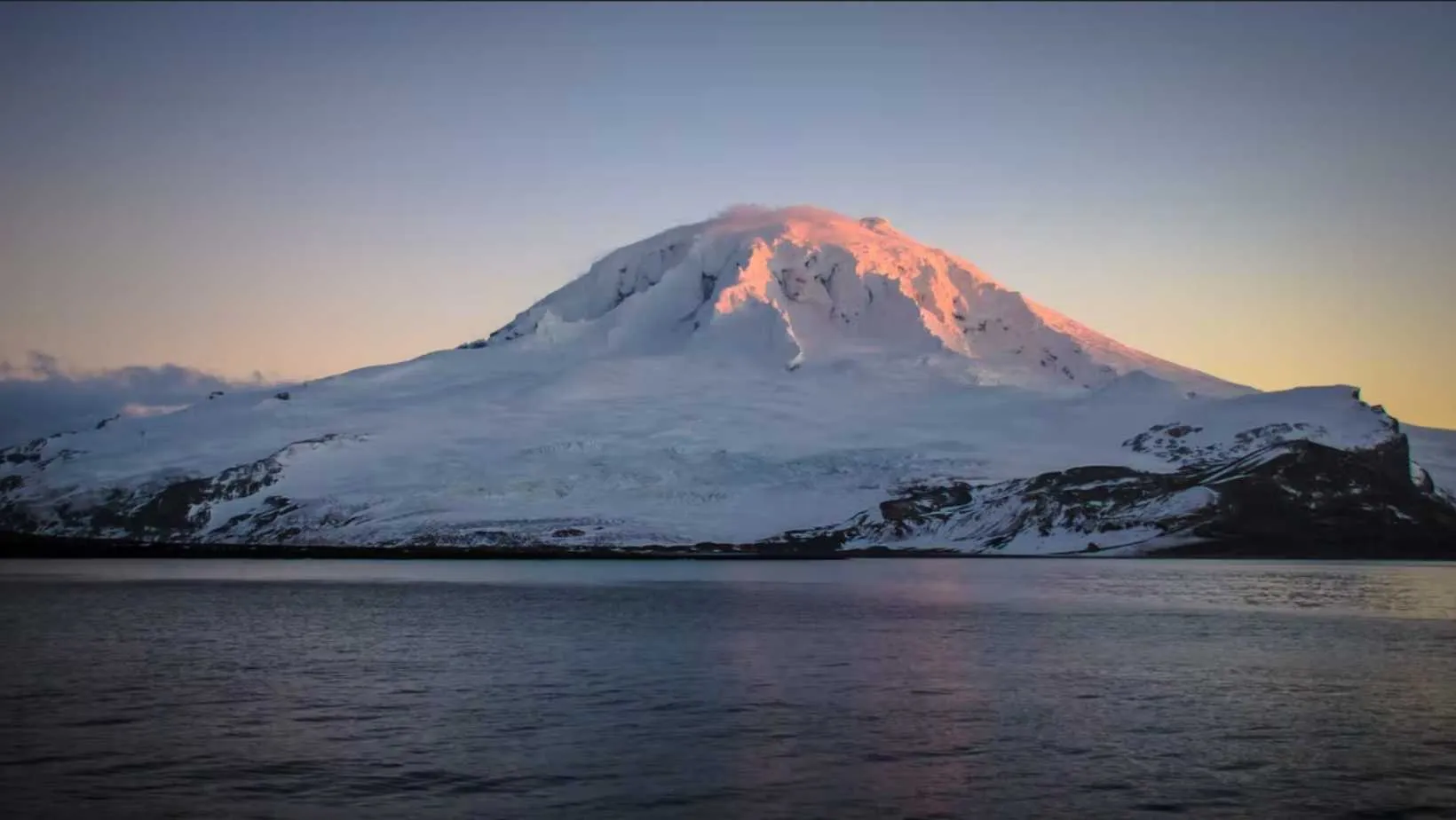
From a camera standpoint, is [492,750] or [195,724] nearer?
[492,750]

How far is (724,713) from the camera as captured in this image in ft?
151

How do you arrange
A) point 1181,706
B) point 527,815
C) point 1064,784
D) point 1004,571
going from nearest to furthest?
1. point 527,815
2. point 1064,784
3. point 1181,706
4. point 1004,571

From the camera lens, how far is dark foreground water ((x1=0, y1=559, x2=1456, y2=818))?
107 ft

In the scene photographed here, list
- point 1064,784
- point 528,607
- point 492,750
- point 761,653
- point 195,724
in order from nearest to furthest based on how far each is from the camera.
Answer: point 1064,784
point 492,750
point 195,724
point 761,653
point 528,607

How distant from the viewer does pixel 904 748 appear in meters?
39.0

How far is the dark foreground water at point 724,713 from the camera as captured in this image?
32656 millimetres

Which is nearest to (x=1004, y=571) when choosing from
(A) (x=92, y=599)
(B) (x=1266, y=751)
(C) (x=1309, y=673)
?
(A) (x=92, y=599)

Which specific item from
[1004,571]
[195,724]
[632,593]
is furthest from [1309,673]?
[1004,571]

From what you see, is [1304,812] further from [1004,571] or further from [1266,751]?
[1004,571]

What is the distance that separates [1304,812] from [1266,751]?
7.96 m

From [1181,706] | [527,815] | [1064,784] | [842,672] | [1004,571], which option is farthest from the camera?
[1004,571]

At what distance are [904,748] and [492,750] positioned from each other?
36.4 ft

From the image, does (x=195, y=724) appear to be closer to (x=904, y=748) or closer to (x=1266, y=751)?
(x=904, y=748)

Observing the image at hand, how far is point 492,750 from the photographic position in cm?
3847
